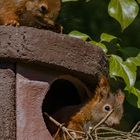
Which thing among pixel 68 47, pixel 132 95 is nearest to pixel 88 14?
pixel 132 95

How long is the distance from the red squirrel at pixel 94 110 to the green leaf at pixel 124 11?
277 mm

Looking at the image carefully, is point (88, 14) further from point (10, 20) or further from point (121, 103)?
point (10, 20)

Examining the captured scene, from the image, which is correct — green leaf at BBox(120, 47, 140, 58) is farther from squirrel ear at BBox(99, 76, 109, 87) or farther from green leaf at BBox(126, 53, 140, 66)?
squirrel ear at BBox(99, 76, 109, 87)

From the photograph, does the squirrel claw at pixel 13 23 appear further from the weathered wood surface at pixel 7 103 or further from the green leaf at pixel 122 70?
the green leaf at pixel 122 70

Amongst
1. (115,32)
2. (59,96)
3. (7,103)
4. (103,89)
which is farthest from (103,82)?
(115,32)

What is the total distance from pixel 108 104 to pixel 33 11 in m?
0.49

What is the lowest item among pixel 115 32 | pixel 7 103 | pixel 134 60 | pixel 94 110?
pixel 115 32

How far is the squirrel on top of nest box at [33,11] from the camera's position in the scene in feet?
9.21

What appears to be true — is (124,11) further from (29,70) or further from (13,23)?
(29,70)

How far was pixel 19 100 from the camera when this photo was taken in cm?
236

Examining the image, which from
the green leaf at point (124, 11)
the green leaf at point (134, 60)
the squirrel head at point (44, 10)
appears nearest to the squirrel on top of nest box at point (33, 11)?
the squirrel head at point (44, 10)

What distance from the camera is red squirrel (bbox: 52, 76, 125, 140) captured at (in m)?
2.74

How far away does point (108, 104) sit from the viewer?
3.04m

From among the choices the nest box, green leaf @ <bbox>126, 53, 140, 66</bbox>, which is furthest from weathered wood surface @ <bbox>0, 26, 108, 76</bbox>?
green leaf @ <bbox>126, 53, 140, 66</bbox>
